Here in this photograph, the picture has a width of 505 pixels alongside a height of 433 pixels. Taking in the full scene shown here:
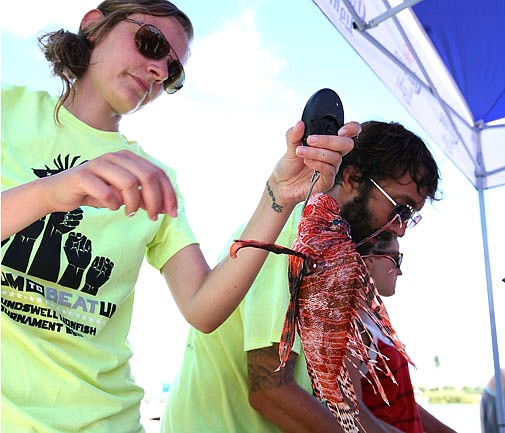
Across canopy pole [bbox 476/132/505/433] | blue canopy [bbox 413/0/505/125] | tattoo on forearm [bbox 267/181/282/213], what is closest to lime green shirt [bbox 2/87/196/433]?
tattoo on forearm [bbox 267/181/282/213]

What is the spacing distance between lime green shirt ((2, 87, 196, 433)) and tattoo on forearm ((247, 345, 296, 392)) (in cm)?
50

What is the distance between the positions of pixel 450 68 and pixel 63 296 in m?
4.40

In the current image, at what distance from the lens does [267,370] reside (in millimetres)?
1999

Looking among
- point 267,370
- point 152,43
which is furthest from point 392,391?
point 152,43

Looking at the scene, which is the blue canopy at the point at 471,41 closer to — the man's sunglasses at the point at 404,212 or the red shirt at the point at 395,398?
the man's sunglasses at the point at 404,212

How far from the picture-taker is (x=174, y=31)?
2002 millimetres

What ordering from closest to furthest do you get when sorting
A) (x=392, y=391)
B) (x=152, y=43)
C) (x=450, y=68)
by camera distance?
(x=152, y=43), (x=392, y=391), (x=450, y=68)

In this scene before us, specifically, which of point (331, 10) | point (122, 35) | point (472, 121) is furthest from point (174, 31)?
point (472, 121)

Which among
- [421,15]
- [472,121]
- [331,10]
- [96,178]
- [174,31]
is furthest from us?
[472,121]

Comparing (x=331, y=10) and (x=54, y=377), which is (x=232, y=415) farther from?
(x=331, y=10)

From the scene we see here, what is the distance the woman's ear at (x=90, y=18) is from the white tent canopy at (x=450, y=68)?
6.54ft

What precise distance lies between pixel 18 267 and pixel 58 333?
193mm

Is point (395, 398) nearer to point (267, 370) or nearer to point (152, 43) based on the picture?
point (267, 370)

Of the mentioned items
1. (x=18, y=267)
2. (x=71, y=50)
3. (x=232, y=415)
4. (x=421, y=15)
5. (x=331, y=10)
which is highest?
(x=421, y=15)
